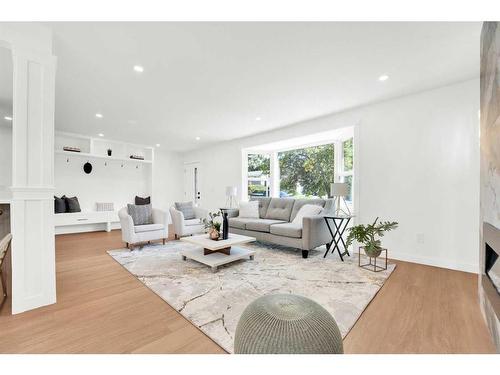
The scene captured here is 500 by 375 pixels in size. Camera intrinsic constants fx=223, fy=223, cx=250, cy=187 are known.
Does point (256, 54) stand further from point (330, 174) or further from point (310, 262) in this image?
point (330, 174)

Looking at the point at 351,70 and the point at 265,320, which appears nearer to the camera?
the point at 265,320

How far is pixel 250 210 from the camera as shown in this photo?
4859 millimetres

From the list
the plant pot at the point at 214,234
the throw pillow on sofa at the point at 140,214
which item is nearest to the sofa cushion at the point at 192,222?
the throw pillow on sofa at the point at 140,214

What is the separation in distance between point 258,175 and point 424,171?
3686 mm

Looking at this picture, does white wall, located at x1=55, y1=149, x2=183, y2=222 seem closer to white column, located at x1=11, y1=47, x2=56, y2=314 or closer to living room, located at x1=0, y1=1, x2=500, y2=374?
living room, located at x1=0, y1=1, x2=500, y2=374

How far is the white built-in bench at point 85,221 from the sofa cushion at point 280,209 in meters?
4.15

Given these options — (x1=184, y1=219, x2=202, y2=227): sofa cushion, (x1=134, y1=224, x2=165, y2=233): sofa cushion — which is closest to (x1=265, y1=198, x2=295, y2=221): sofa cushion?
(x1=184, y1=219, x2=202, y2=227): sofa cushion

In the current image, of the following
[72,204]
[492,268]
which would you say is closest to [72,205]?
[72,204]

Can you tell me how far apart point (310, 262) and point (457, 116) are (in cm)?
273

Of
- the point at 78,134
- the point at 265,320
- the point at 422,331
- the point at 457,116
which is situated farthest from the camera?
the point at 78,134

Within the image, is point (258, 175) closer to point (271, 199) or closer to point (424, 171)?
point (271, 199)

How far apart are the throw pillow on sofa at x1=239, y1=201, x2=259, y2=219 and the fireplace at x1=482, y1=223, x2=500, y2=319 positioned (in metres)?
3.53
